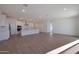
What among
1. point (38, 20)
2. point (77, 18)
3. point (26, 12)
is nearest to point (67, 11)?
point (77, 18)

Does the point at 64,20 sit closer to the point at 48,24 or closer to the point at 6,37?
the point at 48,24

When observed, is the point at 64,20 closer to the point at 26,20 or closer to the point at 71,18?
the point at 71,18

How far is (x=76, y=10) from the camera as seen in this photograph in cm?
364

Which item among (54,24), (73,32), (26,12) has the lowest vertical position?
(73,32)

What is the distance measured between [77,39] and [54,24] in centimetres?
180

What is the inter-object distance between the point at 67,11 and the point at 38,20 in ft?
4.74

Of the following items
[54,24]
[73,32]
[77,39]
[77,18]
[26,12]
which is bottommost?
[77,39]

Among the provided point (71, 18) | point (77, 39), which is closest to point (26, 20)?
point (71, 18)

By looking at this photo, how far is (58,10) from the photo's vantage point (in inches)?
147
